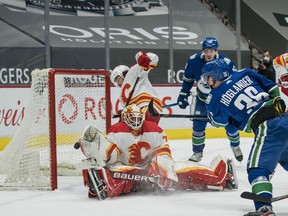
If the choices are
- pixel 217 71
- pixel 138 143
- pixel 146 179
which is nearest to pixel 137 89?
pixel 138 143

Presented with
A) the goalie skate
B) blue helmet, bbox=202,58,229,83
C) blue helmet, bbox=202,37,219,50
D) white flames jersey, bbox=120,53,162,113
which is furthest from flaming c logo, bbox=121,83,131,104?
blue helmet, bbox=202,58,229,83

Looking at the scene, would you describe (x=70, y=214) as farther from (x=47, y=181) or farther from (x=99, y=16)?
(x=99, y=16)

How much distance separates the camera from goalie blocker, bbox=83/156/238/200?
13.0 feet

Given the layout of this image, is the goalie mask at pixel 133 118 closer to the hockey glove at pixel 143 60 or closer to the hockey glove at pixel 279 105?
the hockey glove at pixel 143 60

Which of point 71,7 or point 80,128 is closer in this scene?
point 80,128

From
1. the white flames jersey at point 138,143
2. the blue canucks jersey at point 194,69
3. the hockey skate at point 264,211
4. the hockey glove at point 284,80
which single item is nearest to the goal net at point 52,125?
the white flames jersey at point 138,143

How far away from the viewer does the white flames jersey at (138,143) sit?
418cm

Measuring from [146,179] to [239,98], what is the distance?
38.7 inches

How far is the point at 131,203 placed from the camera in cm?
382

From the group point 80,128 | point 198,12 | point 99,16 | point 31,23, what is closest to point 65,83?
point 80,128

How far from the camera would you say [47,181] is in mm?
4555

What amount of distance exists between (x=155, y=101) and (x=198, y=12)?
21.6ft

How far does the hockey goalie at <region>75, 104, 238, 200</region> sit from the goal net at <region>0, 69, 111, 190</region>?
9.2 inches

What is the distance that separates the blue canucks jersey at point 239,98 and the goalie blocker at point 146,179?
0.81m
